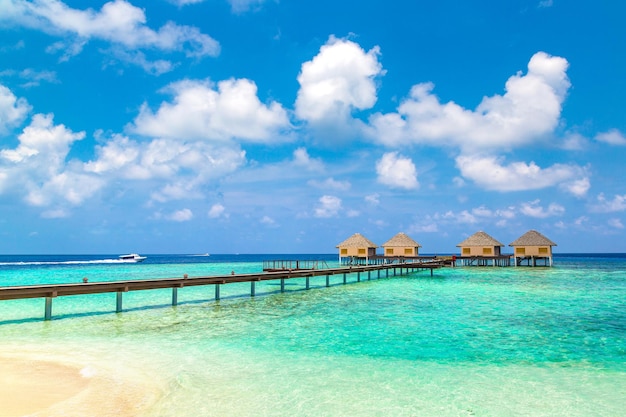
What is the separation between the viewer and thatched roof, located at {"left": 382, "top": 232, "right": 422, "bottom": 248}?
2301 inches

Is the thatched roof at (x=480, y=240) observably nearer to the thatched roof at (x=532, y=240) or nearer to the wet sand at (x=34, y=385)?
the thatched roof at (x=532, y=240)

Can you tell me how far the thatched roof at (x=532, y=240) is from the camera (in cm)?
5670

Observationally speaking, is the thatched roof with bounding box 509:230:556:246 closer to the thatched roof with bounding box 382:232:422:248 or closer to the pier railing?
the thatched roof with bounding box 382:232:422:248

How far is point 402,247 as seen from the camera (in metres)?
58.5

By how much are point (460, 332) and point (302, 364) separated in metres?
6.41

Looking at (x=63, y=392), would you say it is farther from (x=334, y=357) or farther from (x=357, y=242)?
(x=357, y=242)

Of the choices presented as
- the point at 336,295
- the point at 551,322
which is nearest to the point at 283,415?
the point at 551,322

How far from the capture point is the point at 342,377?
29.7 ft

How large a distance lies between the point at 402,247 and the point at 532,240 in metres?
16.9

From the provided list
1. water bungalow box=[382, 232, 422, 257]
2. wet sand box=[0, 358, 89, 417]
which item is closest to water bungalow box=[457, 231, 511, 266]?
water bungalow box=[382, 232, 422, 257]

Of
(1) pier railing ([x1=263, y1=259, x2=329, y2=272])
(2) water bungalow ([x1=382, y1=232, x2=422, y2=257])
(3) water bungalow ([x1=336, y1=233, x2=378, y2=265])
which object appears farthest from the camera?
(2) water bungalow ([x1=382, y1=232, x2=422, y2=257])

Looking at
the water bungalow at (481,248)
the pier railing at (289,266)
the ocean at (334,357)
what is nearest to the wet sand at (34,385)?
the ocean at (334,357)

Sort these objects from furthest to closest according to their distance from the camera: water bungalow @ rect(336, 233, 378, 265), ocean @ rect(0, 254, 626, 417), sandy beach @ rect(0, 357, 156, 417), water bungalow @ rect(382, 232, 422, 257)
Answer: water bungalow @ rect(382, 232, 422, 257), water bungalow @ rect(336, 233, 378, 265), ocean @ rect(0, 254, 626, 417), sandy beach @ rect(0, 357, 156, 417)

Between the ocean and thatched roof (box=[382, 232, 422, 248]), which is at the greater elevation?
thatched roof (box=[382, 232, 422, 248])
